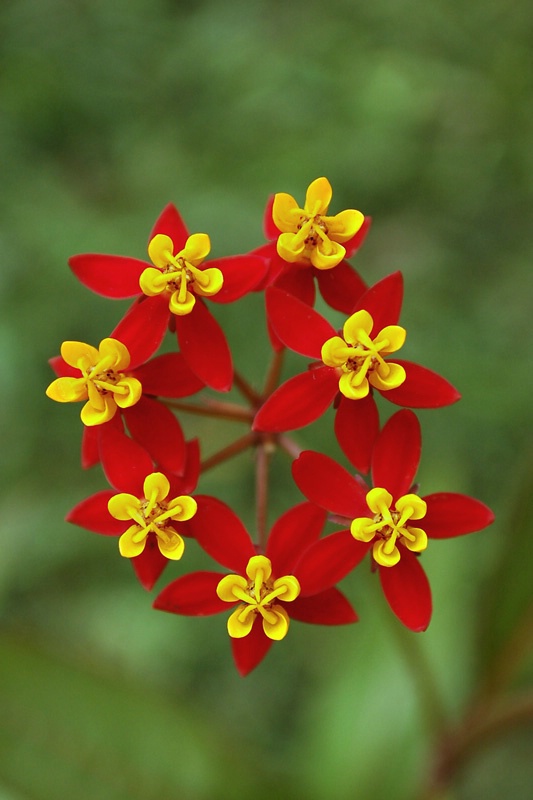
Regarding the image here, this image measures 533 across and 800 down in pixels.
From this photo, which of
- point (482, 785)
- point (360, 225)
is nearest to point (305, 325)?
point (360, 225)

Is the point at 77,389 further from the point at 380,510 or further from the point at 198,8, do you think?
the point at 198,8

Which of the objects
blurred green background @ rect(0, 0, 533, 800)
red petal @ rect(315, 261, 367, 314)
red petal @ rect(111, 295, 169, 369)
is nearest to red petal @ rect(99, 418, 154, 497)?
red petal @ rect(111, 295, 169, 369)

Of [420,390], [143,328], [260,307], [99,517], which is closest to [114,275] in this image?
[143,328]

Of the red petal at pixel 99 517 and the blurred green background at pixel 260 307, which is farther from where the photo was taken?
the blurred green background at pixel 260 307

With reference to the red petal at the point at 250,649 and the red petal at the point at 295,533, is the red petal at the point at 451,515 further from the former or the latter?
the red petal at the point at 250,649

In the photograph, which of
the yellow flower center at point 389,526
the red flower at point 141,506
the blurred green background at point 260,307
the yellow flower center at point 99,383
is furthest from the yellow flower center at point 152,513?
the blurred green background at point 260,307

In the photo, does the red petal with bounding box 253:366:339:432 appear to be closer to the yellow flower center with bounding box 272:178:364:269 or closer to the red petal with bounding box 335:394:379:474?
the red petal with bounding box 335:394:379:474
